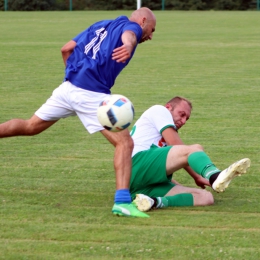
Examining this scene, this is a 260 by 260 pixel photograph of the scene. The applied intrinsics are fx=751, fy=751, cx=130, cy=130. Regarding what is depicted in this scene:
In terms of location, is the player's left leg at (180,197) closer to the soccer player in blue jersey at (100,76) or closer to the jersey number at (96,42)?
the soccer player in blue jersey at (100,76)

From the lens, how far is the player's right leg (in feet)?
23.2

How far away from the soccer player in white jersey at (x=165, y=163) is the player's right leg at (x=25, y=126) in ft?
2.86

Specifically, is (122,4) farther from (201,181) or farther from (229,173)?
(229,173)

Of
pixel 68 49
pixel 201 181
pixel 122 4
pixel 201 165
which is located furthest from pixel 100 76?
pixel 122 4

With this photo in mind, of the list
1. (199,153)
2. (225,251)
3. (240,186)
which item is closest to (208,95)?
(240,186)

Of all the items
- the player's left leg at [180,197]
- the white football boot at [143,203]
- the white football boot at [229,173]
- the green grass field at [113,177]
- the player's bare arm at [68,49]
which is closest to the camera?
the green grass field at [113,177]

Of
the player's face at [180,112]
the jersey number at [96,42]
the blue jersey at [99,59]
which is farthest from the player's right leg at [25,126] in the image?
the player's face at [180,112]

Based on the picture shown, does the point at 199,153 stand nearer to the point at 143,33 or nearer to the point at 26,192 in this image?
the point at 143,33

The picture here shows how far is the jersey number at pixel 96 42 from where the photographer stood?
21.9 feet

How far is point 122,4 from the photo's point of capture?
178 feet

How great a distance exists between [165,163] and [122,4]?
160ft

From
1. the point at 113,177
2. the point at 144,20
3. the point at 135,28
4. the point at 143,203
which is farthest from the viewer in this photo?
the point at 113,177

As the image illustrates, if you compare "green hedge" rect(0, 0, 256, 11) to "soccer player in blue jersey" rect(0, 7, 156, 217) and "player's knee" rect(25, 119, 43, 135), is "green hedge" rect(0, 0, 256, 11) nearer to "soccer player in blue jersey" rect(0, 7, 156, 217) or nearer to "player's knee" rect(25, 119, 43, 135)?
"player's knee" rect(25, 119, 43, 135)

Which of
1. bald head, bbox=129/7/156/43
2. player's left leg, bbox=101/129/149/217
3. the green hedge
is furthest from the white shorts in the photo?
the green hedge
